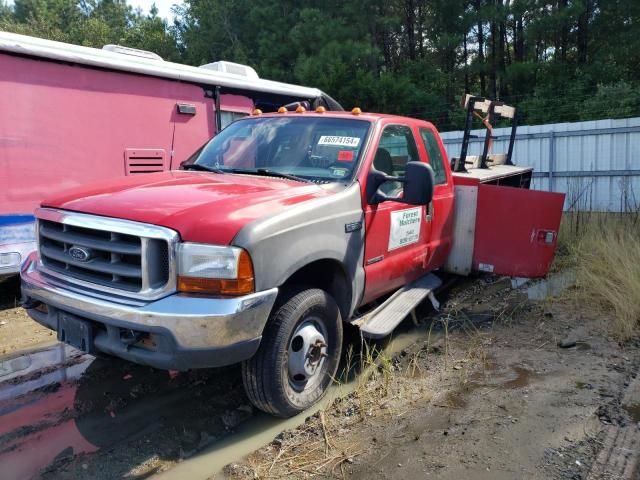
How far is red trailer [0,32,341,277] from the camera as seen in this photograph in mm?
5281

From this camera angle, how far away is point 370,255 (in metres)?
3.97

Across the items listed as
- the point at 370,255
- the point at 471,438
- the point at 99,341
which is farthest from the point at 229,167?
the point at 471,438

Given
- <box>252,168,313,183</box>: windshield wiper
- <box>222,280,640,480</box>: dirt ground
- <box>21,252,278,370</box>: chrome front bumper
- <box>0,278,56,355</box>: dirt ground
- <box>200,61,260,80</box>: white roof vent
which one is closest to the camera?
<box>21,252,278,370</box>: chrome front bumper

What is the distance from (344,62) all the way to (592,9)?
29.9 ft

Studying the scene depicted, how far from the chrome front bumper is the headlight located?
60 mm

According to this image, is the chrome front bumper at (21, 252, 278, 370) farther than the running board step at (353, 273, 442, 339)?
No

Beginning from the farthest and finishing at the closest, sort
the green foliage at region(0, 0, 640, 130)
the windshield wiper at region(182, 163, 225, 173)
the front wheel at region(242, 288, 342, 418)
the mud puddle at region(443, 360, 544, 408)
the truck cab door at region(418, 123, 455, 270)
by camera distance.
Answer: the green foliage at region(0, 0, 640, 130) → the truck cab door at region(418, 123, 455, 270) → the windshield wiper at region(182, 163, 225, 173) → the mud puddle at region(443, 360, 544, 408) → the front wheel at region(242, 288, 342, 418)

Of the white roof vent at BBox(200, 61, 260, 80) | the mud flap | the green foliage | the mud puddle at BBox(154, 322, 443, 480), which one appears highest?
the green foliage

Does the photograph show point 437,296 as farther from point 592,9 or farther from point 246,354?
point 592,9

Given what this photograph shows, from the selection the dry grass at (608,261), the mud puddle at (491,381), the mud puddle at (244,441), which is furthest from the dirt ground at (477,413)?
the dry grass at (608,261)

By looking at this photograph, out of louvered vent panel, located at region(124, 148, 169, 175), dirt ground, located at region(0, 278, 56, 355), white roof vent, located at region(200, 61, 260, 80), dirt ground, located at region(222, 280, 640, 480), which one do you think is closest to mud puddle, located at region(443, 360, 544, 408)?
dirt ground, located at region(222, 280, 640, 480)

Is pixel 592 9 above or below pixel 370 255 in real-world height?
above

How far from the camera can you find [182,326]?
8.89 ft

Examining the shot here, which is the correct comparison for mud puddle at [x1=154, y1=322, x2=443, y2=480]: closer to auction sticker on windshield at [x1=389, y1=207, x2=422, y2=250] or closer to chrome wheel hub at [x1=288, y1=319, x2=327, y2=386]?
chrome wheel hub at [x1=288, y1=319, x2=327, y2=386]
